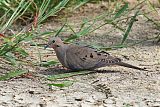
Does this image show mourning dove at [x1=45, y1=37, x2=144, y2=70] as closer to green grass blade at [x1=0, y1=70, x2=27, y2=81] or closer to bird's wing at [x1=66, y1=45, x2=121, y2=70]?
bird's wing at [x1=66, y1=45, x2=121, y2=70]

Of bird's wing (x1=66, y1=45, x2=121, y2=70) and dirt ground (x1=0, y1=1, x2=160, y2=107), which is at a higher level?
bird's wing (x1=66, y1=45, x2=121, y2=70)

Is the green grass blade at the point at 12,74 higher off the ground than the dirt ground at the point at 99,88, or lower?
higher

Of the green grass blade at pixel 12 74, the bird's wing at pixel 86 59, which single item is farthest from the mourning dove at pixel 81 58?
the green grass blade at pixel 12 74

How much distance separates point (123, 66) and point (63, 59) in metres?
0.45

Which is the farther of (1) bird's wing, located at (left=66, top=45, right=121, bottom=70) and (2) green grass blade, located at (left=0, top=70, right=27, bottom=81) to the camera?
(1) bird's wing, located at (left=66, top=45, right=121, bottom=70)

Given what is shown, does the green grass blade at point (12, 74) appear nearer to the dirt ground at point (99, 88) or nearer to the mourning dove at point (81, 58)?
the dirt ground at point (99, 88)

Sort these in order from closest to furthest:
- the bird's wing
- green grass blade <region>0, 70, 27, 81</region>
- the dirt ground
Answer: the dirt ground, green grass blade <region>0, 70, 27, 81</region>, the bird's wing

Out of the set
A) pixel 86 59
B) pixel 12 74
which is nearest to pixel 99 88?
pixel 86 59

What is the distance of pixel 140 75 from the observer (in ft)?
14.1

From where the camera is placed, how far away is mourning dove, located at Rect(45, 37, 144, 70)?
14.3 ft

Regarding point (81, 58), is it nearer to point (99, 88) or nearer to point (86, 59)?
point (86, 59)

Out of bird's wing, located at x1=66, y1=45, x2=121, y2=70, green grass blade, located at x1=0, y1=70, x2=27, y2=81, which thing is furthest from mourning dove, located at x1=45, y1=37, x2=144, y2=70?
green grass blade, located at x1=0, y1=70, x2=27, y2=81

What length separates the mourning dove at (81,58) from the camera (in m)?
4.37

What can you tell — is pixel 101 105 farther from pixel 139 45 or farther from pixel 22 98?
pixel 139 45
